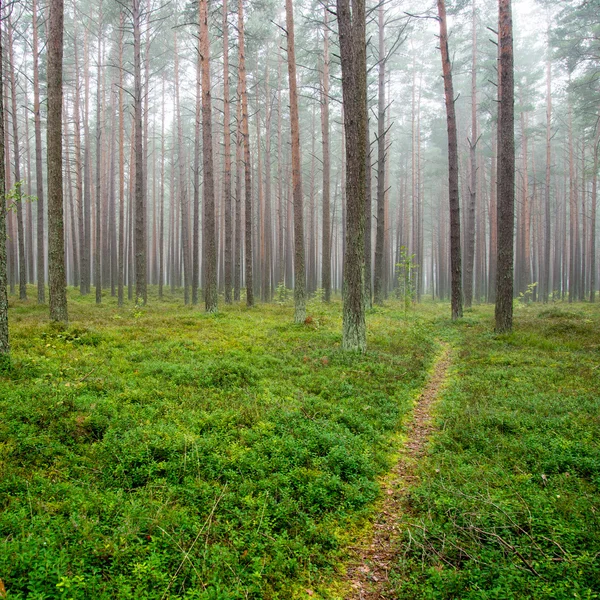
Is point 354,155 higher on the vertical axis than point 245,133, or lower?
lower

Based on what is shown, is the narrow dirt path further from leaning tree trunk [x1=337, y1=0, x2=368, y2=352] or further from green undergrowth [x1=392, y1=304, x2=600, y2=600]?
leaning tree trunk [x1=337, y1=0, x2=368, y2=352]

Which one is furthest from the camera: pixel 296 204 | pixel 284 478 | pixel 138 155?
pixel 138 155

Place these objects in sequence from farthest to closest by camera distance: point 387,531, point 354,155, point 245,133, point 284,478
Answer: point 245,133, point 354,155, point 284,478, point 387,531

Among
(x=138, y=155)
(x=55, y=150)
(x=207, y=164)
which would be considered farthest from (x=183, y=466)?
(x=138, y=155)

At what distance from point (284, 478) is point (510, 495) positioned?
2.30m

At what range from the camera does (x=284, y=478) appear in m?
4.36

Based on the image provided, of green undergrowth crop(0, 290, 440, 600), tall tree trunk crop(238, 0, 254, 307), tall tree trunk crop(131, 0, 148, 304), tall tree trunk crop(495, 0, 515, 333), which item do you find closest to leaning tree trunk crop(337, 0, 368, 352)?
green undergrowth crop(0, 290, 440, 600)

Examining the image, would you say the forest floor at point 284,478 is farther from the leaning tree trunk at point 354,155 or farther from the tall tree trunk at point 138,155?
the tall tree trunk at point 138,155

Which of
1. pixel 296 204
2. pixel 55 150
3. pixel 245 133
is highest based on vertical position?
pixel 245 133

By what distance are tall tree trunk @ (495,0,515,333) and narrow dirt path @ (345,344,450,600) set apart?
21.9 feet

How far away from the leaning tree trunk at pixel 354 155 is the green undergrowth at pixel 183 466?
151 cm

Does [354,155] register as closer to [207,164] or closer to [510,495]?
[510,495]

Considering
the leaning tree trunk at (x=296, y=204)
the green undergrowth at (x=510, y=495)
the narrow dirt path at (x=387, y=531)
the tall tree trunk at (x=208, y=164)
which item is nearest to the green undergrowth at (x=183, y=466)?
the narrow dirt path at (x=387, y=531)

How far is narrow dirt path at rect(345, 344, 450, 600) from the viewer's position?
11.0 feet
